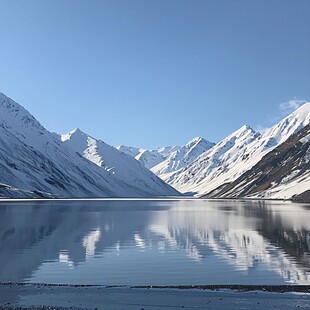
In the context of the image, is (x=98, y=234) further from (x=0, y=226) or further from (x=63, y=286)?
(x=63, y=286)

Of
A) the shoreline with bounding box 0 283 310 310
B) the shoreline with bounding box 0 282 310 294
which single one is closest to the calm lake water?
the shoreline with bounding box 0 282 310 294

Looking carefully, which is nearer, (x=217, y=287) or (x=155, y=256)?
(x=217, y=287)

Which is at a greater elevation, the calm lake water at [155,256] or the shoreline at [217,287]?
the calm lake water at [155,256]

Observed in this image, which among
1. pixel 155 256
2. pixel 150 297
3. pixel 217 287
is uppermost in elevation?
pixel 155 256

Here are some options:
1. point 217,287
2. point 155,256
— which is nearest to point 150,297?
point 217,287

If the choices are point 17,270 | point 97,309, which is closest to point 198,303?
point 97,309

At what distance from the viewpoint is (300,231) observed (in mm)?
77312

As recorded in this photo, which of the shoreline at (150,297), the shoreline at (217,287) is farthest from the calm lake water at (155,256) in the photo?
the shoreline at (150,297)

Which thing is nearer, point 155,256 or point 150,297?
point 150,297

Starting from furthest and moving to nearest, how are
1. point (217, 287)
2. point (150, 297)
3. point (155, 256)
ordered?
point (155, 256) → point (217, 287) → point (150, 297)

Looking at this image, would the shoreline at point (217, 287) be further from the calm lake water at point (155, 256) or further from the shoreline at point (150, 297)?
the calm lake water at point (155, 256)

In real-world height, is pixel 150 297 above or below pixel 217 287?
below

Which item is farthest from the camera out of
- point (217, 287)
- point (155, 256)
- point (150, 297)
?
point (155, 256)

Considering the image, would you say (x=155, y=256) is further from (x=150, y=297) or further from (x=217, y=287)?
(x=150, y=297)
